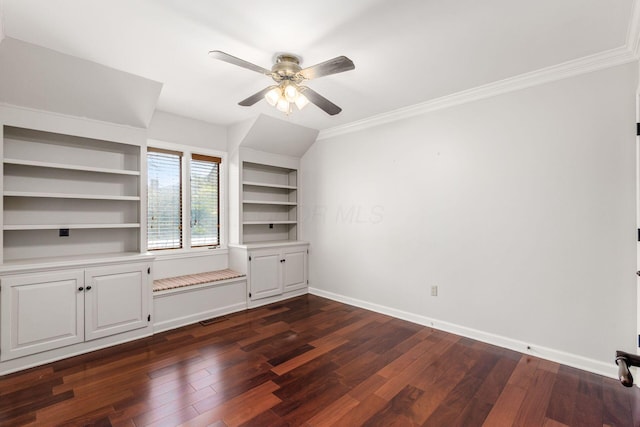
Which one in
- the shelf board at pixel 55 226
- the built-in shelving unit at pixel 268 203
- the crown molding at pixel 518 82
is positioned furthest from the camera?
the built-in shelving unit at pixel 268 203

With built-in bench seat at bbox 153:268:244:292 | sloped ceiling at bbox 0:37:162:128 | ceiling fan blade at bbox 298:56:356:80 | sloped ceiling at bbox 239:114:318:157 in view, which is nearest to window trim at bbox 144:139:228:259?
built-in bench seat at bbox 153:268:244:292

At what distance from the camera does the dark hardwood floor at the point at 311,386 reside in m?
2.07

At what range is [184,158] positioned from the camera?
4289 millimetres

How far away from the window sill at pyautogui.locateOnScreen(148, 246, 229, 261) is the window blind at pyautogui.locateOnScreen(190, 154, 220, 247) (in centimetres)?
13

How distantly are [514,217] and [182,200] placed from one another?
13.2 ft

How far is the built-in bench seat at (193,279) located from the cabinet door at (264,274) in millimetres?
220

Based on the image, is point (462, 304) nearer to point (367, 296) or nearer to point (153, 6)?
point (367, 296)

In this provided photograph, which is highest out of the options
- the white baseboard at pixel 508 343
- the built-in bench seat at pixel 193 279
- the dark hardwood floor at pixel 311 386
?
the built-in bench seat at pixel 193 279

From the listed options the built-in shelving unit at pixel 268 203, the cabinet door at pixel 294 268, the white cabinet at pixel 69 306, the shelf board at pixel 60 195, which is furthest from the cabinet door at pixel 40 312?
the cabinet door at pixel 294 268

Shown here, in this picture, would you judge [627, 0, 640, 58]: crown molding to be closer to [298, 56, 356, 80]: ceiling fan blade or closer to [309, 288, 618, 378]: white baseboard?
[298, 56, 356, 80]: ceiling fan blade

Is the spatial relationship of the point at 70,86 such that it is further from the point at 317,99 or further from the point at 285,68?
the point at 317,99

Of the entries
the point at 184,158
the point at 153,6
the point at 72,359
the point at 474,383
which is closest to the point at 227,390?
the point at 72,359

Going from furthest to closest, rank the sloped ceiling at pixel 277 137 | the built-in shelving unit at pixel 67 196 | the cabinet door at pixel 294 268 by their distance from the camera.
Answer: the cabinet door at pixel 294 268
the sloped ceiling at pixel 277 137
the built-in shelving unit at pixel 67 196

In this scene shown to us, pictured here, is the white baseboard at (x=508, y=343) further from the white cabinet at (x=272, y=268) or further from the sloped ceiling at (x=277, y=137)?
the sloped ceiling at (x=277, y=137)
